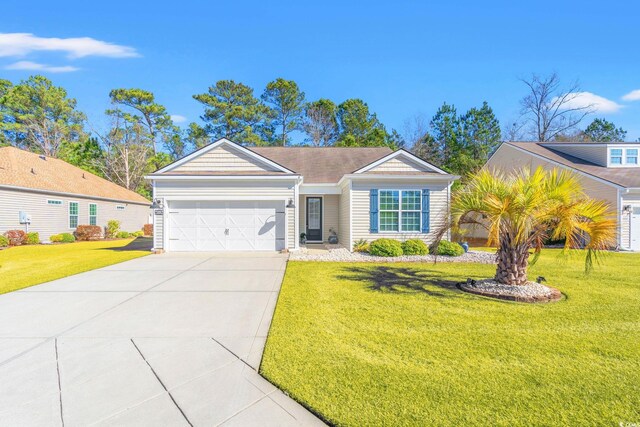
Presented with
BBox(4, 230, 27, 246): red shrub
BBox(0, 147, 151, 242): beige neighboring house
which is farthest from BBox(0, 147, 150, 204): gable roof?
BBox(4, 230, 27, 246): red shrub

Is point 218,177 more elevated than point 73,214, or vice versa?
point 218,177

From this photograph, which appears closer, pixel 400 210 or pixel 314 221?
pixel 400 210

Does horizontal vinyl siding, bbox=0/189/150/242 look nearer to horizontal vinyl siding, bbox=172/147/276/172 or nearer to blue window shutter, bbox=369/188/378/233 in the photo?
horizontal vinyl siding, bbox=172/147/276/172

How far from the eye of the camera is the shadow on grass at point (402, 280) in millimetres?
6551

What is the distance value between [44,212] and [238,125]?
20129 mm

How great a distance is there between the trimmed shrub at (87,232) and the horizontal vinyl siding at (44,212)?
24.2 inches

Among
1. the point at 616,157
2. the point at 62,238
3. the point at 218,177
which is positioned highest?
the point at 616,157

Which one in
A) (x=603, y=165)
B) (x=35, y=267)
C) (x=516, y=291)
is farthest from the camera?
(x=603, y=165)

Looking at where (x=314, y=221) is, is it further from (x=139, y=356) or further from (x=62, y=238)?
(x=62, y=238)

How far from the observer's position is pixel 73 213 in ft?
62.0

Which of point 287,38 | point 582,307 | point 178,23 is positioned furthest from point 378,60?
point 582,307

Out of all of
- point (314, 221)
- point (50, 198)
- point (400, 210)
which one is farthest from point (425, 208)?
point (50, 198)

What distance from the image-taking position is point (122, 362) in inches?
135

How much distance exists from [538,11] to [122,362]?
17073 millimetres
